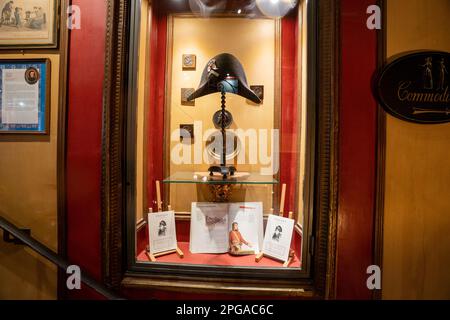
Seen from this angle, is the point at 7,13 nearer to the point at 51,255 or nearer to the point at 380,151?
the point at 51,255

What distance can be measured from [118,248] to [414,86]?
202 cm

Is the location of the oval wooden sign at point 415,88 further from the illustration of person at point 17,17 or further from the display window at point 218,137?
the illustration of person at point 17,17

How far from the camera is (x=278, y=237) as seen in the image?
152 centimetres

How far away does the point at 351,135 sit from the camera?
4.26ft

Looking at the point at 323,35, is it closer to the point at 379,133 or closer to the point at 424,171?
the point at 379,133

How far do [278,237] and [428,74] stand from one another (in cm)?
134

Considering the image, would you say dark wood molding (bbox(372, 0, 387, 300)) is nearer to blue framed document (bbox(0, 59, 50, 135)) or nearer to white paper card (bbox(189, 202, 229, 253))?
white paper card (bbox(189, 202, 229, 253))

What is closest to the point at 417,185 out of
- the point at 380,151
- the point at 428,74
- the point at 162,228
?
the point at 380,151

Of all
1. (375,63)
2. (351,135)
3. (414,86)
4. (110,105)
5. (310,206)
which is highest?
(375,63)

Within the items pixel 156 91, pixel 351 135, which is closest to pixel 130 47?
pixel 156 91

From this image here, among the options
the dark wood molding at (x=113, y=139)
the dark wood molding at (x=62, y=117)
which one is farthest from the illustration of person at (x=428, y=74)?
the dark wood molding at (x=62, y=117)

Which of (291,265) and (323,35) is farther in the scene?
(291,265)

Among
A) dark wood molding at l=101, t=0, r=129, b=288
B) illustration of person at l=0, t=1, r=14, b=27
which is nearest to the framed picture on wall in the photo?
illustration of person at l=0, t=1, r=14, b=27

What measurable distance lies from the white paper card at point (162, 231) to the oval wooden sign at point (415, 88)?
1568mm
